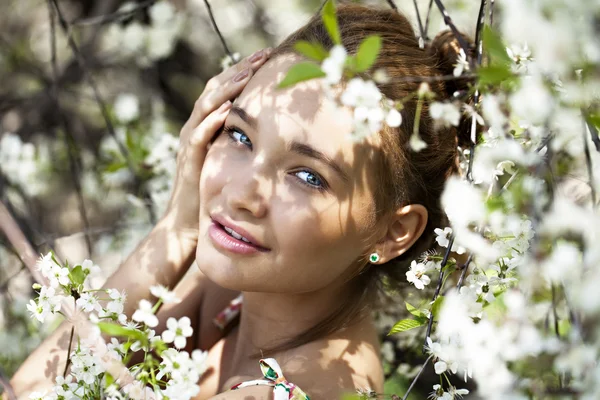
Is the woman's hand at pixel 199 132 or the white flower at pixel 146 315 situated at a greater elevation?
the white flower at pixel 146 315

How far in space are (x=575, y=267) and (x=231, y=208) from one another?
2.30 feet

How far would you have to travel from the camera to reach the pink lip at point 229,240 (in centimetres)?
139

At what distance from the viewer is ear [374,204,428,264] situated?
1.54m

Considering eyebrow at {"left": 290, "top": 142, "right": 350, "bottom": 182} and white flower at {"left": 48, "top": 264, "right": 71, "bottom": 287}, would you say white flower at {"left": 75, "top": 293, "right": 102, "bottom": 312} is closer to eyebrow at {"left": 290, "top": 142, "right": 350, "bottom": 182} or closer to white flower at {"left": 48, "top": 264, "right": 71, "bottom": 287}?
white flower at {"left": 48, "top": 264, "right": 71, "bottom": 287}

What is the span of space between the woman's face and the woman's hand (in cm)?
12

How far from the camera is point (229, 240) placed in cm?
141

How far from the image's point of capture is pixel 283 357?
5.28 feet

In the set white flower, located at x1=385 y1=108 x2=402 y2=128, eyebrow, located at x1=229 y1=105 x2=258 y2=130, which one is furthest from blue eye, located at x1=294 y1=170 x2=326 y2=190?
white flower, located at x1=385 y1=108 x2=402 y2=128

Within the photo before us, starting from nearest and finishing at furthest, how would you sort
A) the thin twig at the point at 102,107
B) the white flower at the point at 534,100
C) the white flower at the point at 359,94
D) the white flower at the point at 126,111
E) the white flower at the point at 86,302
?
1. the white flower at the point at 534,100
2. the white flower at the point at 359,94
3. the white flower at the point at 86,302
4. the thin twig at the point at 102,107
5. the white flower at the point at 126,111

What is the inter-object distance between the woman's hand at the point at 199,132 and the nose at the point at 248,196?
0.86 ft

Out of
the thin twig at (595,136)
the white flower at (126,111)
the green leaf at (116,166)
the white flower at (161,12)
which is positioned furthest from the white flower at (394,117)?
the white flower at (161,12)

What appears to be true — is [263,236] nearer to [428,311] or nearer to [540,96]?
Answer: [428,311]

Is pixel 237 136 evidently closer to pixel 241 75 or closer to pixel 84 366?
pixel 241 75

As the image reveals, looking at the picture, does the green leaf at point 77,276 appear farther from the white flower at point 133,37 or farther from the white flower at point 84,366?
the white flower at point 133,37
